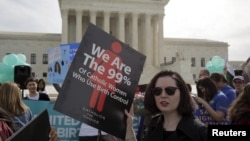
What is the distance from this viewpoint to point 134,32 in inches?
1938

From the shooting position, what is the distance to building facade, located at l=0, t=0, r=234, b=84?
48181 millimetres

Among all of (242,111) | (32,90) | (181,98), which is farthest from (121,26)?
(181,98)

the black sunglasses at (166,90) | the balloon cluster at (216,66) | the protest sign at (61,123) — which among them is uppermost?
the balloon cluster at (216,66)

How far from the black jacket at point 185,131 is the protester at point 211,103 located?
2603 millimetres

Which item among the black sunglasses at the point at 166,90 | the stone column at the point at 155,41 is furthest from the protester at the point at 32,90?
the stone column at the point at 155,41

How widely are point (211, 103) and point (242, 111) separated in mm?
1863

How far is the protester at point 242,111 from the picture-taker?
139 inches

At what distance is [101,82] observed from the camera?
3406mm

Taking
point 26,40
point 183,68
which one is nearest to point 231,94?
point 183,68

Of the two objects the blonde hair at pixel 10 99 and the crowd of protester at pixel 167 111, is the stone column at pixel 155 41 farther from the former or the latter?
the crowd of protester at pixel 167 111

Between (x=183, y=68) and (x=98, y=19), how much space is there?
721 inches

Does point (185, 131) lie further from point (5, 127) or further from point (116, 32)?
point (116, 32)

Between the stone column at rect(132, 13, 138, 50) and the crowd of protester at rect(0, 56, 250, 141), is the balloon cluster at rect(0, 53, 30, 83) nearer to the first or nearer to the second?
the crowd of protester at rect(0, 56, 250, 141)

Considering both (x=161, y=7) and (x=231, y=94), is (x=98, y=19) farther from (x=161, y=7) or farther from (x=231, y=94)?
(x=231, y=94)
